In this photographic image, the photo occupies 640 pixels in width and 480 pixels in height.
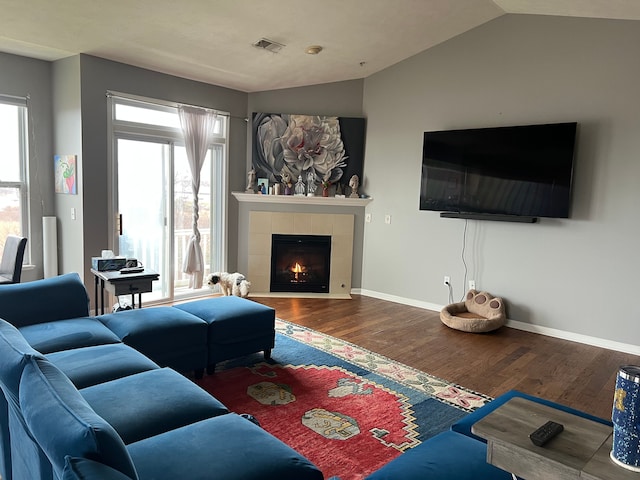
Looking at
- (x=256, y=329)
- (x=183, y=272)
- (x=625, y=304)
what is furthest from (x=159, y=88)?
(x=625, y=304)

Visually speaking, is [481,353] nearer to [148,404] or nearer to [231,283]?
[231,283]

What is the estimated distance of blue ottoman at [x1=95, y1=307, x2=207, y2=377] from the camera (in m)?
3.03

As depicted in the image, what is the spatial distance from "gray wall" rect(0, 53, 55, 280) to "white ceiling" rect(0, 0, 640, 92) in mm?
200

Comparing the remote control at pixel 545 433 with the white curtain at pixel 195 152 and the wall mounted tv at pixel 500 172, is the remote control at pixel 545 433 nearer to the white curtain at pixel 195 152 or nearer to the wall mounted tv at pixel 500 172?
the wall mounted tv at pixel 500 172

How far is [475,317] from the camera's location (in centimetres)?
505

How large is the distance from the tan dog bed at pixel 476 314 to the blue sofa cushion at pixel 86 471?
13.8 feet

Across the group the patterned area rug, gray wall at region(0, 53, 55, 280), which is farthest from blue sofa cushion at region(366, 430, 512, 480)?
gray wall at region(0, 53, 55, 280)

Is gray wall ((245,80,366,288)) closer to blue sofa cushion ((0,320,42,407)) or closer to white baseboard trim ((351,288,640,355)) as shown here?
white baseboard trim ((351,288,640,355))

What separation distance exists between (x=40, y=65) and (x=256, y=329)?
12.6 ft

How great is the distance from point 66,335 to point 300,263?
3722mm

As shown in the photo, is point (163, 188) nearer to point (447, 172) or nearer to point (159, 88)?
point (159, 88)

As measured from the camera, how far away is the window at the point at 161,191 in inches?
198

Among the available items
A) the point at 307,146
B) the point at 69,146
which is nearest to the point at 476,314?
the point at 307,146

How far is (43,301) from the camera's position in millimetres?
3090
